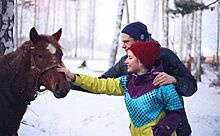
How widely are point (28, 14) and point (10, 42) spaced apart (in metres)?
34.1

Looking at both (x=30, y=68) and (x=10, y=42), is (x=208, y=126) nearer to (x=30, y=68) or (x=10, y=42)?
(x=10, y=42)

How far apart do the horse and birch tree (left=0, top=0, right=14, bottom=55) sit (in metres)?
1.81

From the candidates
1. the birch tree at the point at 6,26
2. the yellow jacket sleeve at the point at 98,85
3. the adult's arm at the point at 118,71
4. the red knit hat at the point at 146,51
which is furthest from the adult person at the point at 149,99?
the birch tree at the point at 6,26

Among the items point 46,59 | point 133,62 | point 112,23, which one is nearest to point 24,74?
point 46,59

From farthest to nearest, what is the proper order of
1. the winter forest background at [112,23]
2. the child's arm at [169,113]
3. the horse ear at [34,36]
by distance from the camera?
1. the winter forest background at [112,23]
2. the horse ear at [34,36]
3. the child's arm at [169,113]

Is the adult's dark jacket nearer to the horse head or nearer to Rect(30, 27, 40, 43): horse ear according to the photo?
the horse head

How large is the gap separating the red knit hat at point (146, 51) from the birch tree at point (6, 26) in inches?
118

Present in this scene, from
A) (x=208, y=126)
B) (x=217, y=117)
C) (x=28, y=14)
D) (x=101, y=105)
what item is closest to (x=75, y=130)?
(x=101, y=105)

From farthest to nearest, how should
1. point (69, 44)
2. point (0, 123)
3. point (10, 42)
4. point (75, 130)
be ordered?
point (69, 44) → point (75, 130) → point (10, 42) → point (0, 123)

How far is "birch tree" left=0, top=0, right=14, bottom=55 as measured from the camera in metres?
5.34

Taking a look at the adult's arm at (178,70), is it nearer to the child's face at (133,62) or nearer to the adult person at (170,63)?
the adult person at (170,63)

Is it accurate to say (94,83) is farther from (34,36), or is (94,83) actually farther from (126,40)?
(34,36)

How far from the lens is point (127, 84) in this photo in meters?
3.23

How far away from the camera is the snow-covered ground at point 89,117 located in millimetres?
7312
